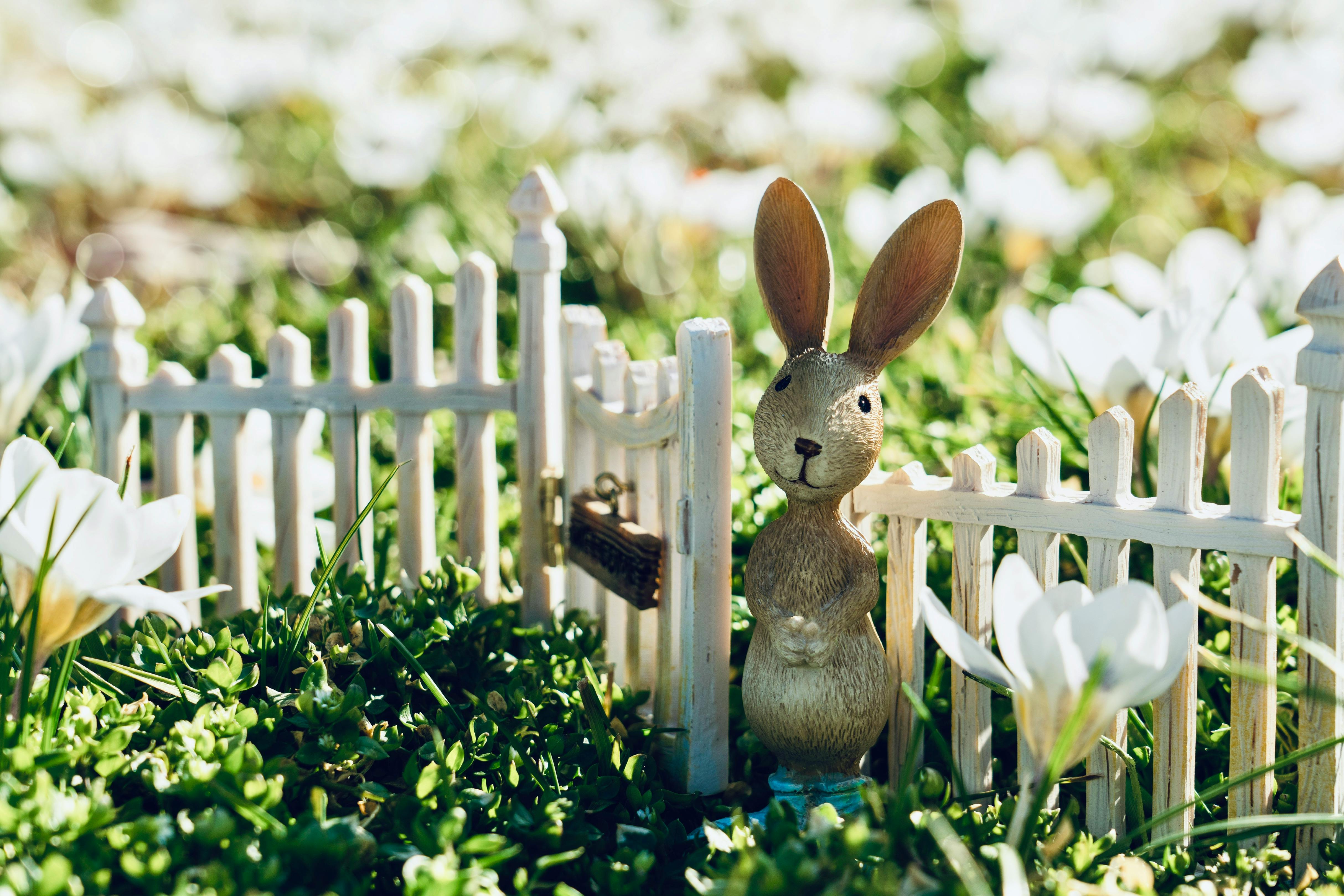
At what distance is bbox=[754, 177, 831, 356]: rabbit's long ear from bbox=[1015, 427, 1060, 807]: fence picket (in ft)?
1.10

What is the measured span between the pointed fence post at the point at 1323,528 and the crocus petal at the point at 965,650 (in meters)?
0.40

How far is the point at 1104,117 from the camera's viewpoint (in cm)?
428

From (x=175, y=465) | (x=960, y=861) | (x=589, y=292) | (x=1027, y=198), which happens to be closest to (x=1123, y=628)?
(x=960, y=861)

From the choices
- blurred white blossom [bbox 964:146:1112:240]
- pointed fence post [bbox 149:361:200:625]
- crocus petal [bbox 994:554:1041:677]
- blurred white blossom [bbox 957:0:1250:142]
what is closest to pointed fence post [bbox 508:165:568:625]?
pointed fence post [bbox 149:361:200:625]

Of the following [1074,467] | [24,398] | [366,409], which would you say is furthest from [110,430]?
[1074,467]

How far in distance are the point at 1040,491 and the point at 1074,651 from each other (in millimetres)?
412

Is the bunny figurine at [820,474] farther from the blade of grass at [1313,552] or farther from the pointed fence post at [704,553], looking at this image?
the blade of grass at [1313,552]

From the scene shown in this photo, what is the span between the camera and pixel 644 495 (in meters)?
1.83

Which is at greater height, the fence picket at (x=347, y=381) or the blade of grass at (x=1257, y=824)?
the fence picket at (x=347, y=381)

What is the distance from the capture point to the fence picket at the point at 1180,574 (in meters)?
1.44

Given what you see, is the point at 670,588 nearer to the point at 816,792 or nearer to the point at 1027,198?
the point at 816,792

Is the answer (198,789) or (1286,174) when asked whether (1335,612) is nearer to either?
(198,789)

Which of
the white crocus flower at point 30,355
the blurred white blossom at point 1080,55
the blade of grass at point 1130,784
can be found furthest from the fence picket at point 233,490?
the blurred white blossom at point 1080,55

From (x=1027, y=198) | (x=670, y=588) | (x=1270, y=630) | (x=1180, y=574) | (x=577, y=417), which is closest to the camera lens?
(x=1270, y=630)
